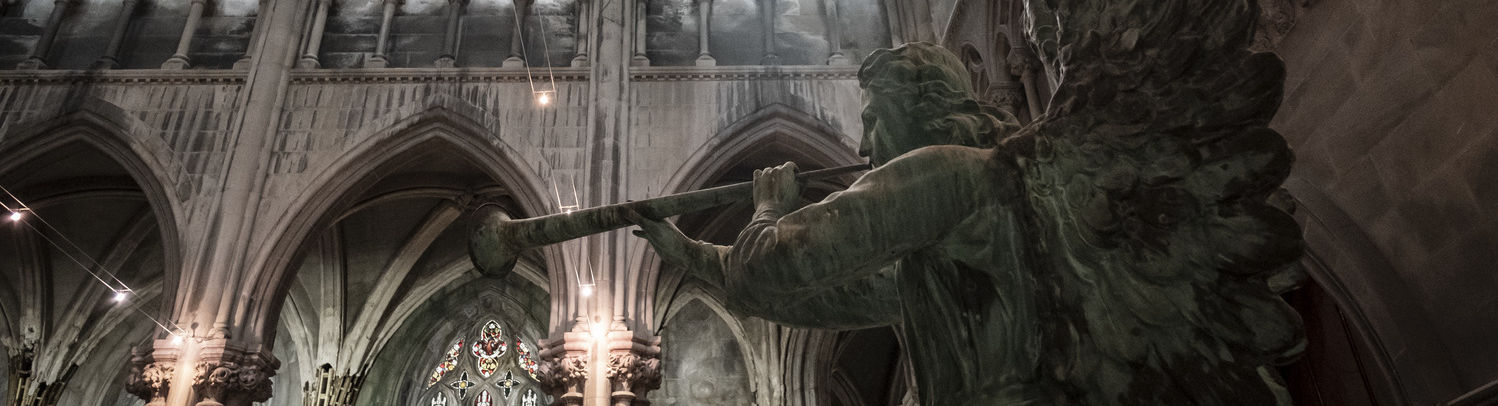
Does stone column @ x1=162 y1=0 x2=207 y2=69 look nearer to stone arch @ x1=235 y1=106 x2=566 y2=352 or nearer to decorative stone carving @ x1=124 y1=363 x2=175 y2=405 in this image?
stone arch @ x1=235 y1=106 x2=566 y2=352

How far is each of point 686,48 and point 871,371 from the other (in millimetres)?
5515

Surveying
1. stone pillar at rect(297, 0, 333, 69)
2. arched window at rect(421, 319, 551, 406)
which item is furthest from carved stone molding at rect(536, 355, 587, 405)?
arched window at rect(421, 319, 551, 406)

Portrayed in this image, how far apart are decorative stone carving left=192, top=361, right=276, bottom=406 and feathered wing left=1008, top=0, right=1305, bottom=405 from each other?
717cm

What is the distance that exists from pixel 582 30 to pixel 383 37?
6.56 ft

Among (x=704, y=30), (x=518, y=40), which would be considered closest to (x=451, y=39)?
(x=518, y=40)

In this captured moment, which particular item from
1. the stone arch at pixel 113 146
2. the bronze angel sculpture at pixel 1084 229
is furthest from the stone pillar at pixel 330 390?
the bronze angel sculpture at pixel 1084 229

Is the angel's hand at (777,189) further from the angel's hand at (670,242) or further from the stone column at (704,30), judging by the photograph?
the stone column at (704,30)

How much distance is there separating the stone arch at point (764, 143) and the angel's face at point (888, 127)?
241 inches

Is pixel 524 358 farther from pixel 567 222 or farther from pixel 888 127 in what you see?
pixel 888 127

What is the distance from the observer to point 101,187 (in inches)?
368

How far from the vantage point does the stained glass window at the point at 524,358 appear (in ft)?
37.9

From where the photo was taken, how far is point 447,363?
11.7 metres

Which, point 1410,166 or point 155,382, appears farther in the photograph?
point 155,382

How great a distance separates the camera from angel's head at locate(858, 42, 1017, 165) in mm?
Result: 1312
